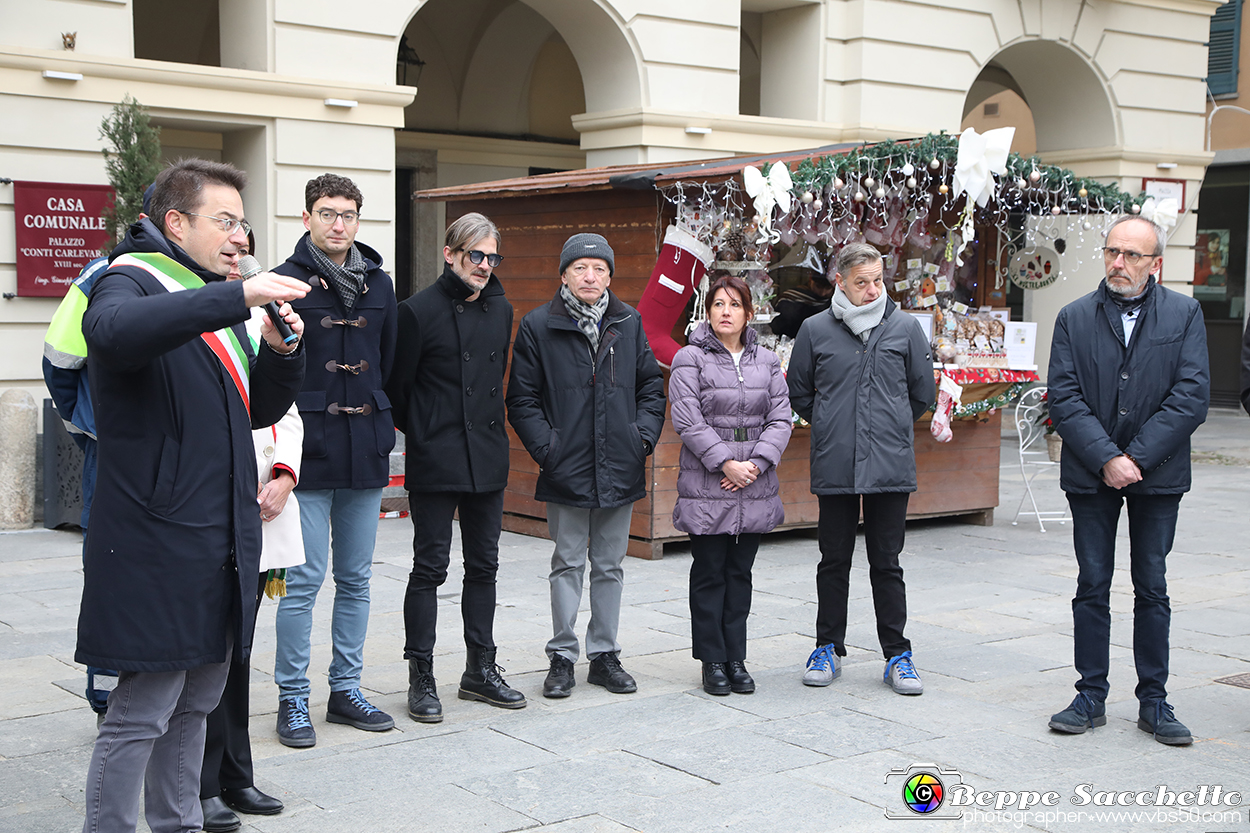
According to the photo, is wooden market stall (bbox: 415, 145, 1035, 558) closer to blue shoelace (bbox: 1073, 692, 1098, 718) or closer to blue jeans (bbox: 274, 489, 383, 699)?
blue jeans (bbox: 274, 489, 383, 699)

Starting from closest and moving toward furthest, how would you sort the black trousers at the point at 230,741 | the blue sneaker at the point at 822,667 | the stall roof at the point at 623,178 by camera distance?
1. the black trousers at the point at 230,741
2. the blue sneaker at the point at 822,667
3. the stall roof at the point at 623,178

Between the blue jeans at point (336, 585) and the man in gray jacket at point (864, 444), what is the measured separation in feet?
6.22

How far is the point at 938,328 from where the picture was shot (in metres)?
9.16

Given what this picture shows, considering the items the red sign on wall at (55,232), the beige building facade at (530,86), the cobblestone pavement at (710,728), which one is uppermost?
the beige building facade at (530,86)

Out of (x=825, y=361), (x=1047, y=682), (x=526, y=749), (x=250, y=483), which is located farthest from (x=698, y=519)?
(x=250, y=483)

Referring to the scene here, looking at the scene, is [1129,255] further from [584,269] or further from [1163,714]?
[584,269]

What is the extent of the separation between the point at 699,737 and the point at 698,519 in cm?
96

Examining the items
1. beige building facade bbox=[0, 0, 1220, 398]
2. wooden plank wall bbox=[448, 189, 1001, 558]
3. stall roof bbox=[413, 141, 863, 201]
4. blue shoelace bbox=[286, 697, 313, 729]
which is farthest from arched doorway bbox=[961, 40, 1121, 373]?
blue shoelace bbox=[286, 697, 313, 729]

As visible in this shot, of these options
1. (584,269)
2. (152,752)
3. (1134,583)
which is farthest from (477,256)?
(1134,583)

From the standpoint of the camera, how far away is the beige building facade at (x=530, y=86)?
966 centimetres

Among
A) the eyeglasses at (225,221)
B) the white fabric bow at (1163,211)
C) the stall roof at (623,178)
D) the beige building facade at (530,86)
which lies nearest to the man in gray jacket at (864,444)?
the stall roof at (623,178)

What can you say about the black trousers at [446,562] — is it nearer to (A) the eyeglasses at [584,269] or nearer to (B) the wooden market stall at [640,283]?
(A) the eyeglasses at [584,269]

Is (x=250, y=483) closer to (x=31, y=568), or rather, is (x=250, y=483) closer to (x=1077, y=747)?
(x=1077, y=747)

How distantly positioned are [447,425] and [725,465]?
116 cm
